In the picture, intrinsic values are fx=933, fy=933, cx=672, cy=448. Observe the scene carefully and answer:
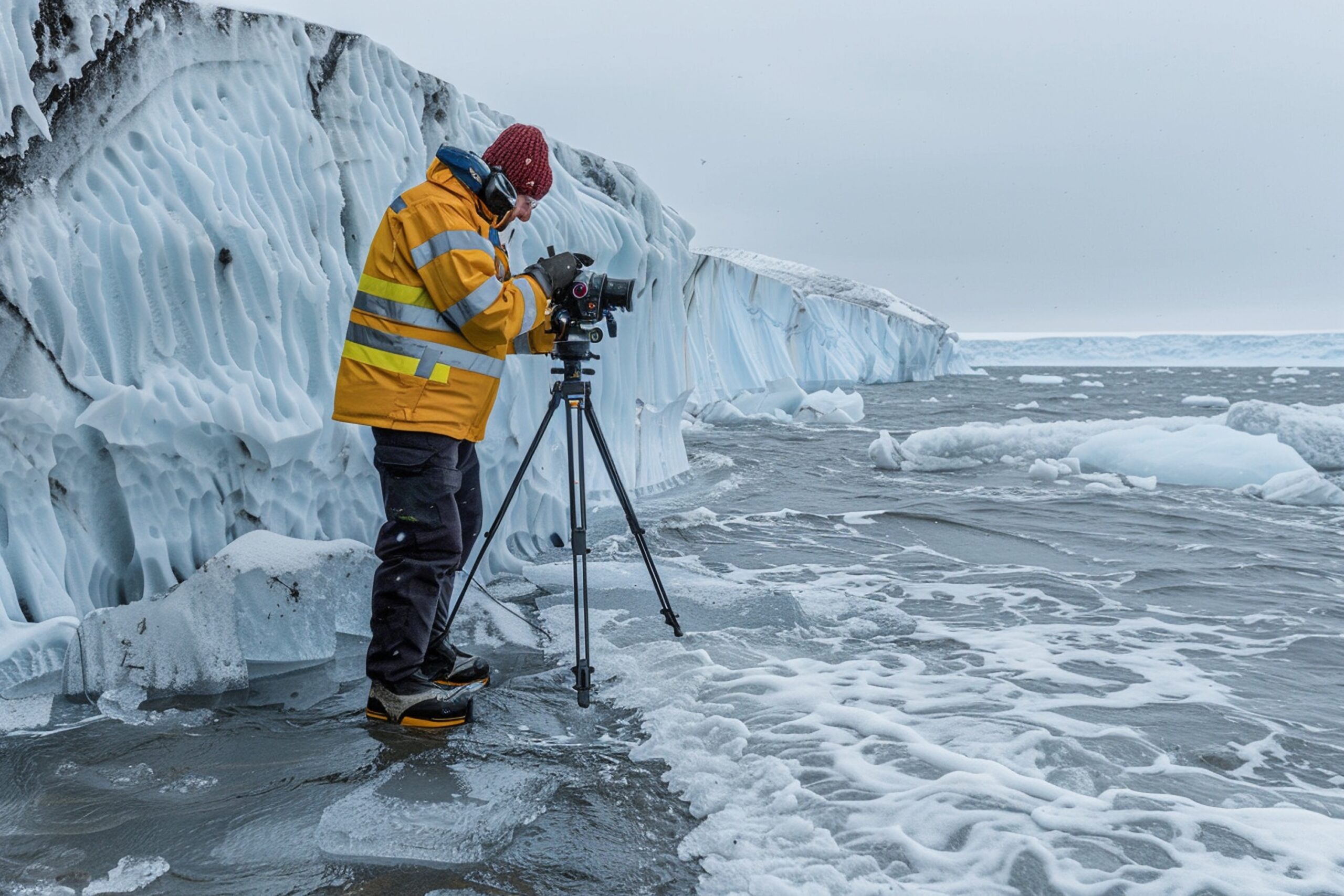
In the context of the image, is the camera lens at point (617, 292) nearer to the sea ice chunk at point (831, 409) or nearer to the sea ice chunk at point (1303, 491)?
the sea ice chunk at point (1303, 491)

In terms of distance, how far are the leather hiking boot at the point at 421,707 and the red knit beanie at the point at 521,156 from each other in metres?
1.62

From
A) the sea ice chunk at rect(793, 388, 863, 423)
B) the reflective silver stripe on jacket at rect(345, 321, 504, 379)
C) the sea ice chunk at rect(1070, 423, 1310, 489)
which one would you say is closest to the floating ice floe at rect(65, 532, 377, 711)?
the reflective silver stripe on jacket at rect(345, 321, 504, 379)

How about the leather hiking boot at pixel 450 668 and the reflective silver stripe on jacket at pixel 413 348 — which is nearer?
the reflective silver stripe on jacket at pixel 413 348

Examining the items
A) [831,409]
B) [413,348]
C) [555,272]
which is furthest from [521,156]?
[831,409]

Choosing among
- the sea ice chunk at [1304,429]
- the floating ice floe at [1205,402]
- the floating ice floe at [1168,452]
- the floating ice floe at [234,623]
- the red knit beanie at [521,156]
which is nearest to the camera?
the red knit beanie at [521,156]

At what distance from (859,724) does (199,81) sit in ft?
12.3

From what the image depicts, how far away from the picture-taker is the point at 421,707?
9.52 feet

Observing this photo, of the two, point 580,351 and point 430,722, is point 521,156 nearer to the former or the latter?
point 580,351

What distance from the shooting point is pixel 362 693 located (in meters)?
3.27

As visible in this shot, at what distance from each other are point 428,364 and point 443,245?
35 centimetres

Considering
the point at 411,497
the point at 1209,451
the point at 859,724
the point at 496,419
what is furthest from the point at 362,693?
the point at 1209,451

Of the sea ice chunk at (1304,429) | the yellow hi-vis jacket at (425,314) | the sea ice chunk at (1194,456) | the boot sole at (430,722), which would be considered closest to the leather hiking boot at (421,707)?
the boot sole at (430,722)

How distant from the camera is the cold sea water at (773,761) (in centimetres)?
213

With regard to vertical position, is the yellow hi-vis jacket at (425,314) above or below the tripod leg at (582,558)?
above
